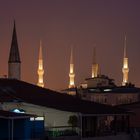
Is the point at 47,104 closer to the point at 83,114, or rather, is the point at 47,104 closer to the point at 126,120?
the point at 83,114

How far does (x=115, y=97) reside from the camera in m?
83.2

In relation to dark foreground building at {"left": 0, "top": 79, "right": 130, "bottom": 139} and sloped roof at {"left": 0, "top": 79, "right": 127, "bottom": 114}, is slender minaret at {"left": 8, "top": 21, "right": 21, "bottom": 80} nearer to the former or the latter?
sloped roof at {"left": 0, "top": 79, "right": 127, "bottom": 114}

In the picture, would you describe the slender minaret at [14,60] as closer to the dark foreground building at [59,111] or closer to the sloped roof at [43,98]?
the sloped roof at [43,98]

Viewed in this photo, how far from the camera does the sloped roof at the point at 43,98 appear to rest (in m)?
40.2

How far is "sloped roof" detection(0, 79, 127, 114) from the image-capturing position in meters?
40.2

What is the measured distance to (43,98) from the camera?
43.4 m

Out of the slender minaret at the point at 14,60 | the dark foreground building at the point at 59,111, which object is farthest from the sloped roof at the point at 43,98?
the slender minaret at the point at 14,60

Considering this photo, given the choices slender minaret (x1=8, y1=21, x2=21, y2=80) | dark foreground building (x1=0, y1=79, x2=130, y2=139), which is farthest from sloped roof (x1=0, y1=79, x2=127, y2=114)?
slender minaret (x1=8, y1=21, x2=21, y2=80)

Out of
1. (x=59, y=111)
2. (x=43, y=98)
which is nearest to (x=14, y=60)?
(x=43, y=98)

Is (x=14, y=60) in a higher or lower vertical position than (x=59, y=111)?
higher

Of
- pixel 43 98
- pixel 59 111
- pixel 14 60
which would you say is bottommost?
pixel 59 111

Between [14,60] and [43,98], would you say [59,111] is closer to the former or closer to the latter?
[43,98]

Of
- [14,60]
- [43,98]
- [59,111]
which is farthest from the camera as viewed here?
[14,60]

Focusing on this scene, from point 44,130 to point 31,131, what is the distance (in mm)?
1748
